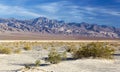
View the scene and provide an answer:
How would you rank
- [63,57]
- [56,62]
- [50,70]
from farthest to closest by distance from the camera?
1. [63,57]
2. [56,62]
3. [50,70]

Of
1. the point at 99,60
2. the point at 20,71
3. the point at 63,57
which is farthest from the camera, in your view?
the point at 63,57

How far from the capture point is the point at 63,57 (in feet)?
93.1

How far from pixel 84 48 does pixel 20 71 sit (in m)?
10.2

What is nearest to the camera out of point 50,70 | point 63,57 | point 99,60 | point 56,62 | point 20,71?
point 20,71

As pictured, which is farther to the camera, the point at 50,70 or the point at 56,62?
the point at 56,62

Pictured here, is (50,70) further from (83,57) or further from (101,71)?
(83,57)

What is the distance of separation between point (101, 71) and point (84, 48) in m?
7.79

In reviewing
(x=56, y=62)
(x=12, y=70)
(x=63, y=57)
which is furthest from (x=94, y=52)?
(x=12, y=70)

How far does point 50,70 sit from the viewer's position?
66.7ft

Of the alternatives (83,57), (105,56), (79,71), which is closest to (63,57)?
(83,57)

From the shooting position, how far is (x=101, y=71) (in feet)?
67.3

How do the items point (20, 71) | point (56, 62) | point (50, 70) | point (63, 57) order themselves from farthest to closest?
point (63, 57) < point (56, 62) < point (50, 70) < point (20, 71)

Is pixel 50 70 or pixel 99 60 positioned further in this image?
pixel 99 60

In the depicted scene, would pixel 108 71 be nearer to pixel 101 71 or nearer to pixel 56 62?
pixel 101 71
